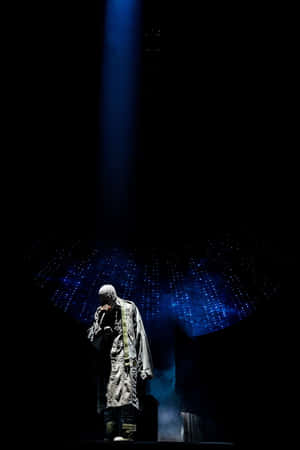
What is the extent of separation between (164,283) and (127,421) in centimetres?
213

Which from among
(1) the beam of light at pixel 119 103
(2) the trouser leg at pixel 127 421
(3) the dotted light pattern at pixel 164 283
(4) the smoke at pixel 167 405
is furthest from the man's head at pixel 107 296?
(1) the beam of light at pixel 119 103

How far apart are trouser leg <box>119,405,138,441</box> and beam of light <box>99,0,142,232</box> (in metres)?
2.44

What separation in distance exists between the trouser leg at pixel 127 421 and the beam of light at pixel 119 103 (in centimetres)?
244

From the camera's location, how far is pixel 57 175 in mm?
4641

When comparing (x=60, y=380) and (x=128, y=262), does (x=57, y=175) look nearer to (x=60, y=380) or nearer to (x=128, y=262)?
(x=128, y=262)

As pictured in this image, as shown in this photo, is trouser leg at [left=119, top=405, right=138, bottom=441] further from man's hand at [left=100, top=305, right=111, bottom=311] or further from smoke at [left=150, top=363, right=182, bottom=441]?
smoke at [left=150, top=363, right=182, bottom=441]

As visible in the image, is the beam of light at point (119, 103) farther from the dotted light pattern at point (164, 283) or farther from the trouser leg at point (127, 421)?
the trouser leg at point (127, 421)

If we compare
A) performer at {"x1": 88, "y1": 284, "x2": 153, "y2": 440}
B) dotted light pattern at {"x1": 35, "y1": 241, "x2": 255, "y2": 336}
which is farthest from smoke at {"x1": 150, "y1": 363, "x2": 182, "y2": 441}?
performer at {"x1": 88, "y1": 284, "x2": 153, "y2": 440}

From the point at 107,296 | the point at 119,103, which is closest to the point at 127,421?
the point at 107,296

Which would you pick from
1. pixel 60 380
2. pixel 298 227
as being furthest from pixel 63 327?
pixel 298 227

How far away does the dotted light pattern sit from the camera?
4.86m

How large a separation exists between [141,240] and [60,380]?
205 cm

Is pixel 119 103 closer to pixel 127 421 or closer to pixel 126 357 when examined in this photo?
pixel 126 357

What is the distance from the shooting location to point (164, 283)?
527 centimetres
